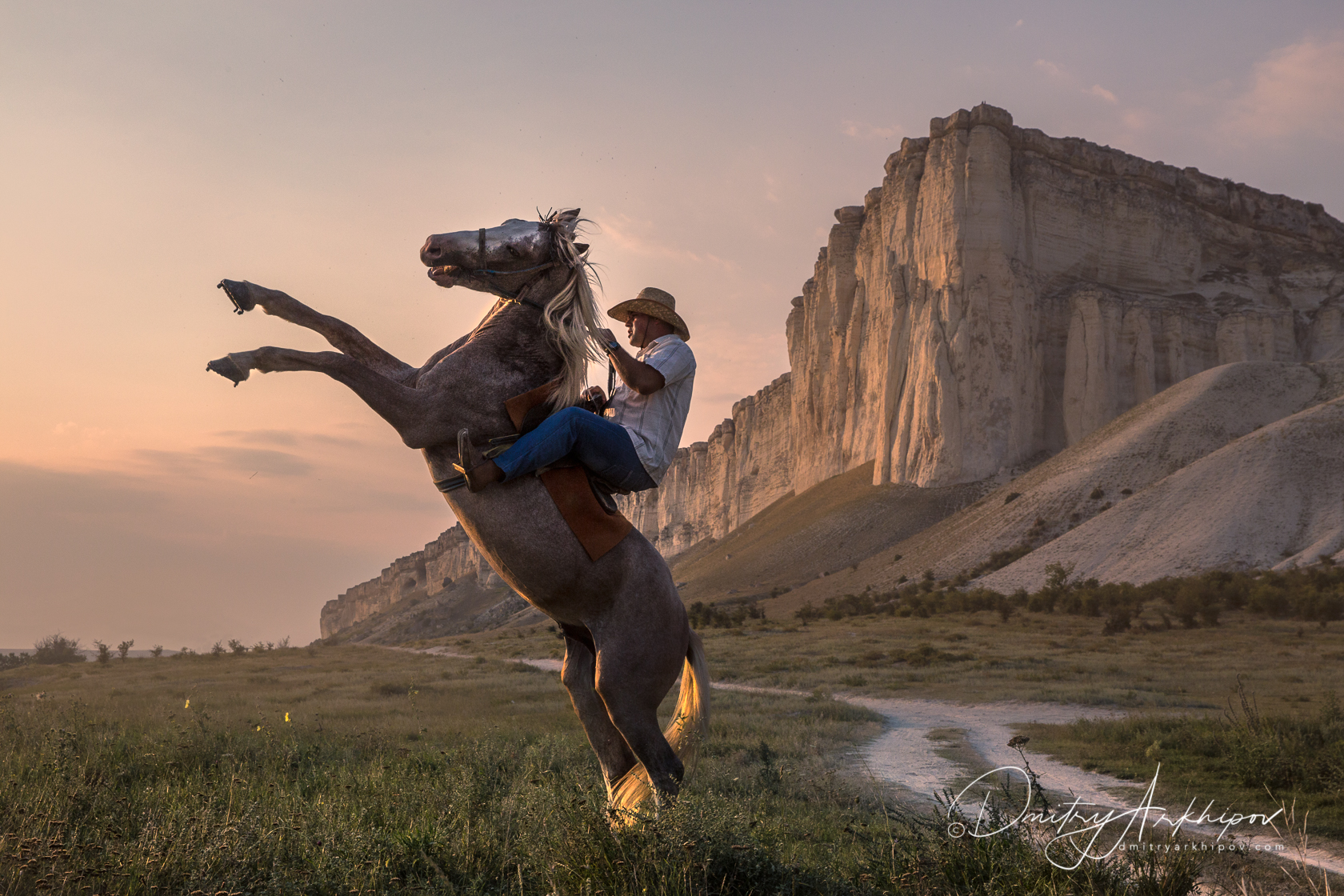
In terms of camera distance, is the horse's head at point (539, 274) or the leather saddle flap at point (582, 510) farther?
the horse's head at point (539, 274)

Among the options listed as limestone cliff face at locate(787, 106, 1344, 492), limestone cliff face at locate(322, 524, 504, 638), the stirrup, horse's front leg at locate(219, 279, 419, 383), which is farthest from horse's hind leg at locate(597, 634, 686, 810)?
limestone cliff face at locate(322, 524, 504, 638)

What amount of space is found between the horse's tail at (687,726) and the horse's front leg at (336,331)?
6.05ft

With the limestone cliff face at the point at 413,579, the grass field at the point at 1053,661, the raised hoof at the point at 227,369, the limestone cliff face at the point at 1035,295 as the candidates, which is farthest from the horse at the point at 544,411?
the limestone cliff face at the point at 413,579

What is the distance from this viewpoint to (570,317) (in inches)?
159

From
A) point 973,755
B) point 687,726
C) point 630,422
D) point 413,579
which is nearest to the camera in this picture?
point 630,422

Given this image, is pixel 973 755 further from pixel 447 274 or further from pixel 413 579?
pixel 413 579

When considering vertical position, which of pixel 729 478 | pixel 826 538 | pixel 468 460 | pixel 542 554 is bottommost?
pixel 542 554

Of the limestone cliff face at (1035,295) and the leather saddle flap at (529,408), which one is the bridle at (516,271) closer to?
the leather saddle flap at (529,408)

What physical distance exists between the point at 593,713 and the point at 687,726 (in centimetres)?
46

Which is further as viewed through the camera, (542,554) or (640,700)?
(640,700)

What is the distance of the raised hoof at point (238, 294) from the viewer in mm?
3611

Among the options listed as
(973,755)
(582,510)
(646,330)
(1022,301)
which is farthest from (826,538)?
(582,510)

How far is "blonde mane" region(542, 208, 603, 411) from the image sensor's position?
395 centimetres

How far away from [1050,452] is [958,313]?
12.8 m
